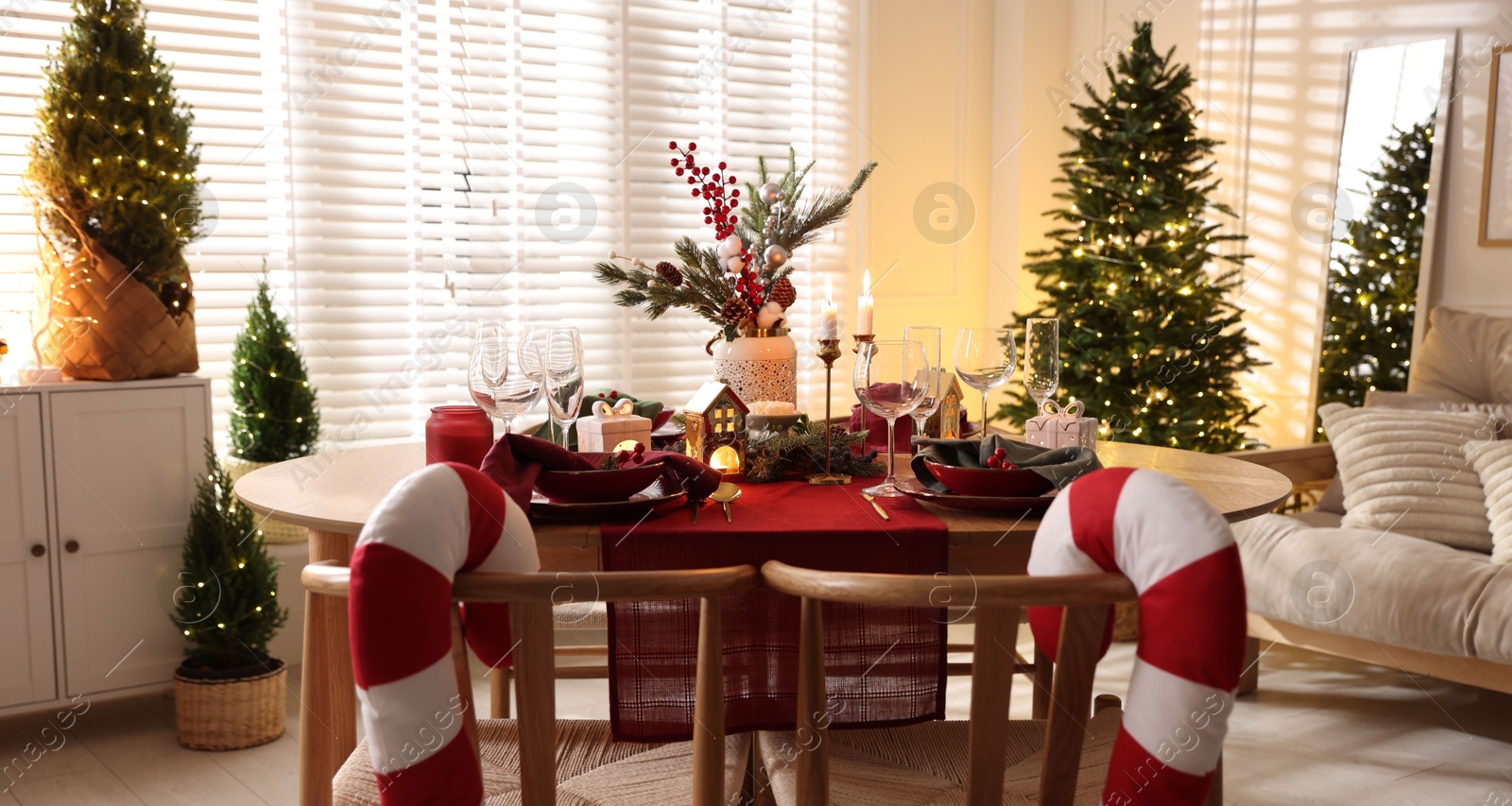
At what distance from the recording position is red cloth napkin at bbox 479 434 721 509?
1.47m

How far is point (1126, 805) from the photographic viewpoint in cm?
113

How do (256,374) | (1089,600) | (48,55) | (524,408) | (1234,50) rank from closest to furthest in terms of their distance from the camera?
(1089,600)
(524,408)
(48,55)
(256,374)
(1234,50)

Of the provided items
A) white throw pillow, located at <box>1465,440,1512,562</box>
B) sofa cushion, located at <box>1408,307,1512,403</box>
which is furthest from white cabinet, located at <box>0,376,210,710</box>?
sofa cushion, located at <box>1408,307,1512,403</box>

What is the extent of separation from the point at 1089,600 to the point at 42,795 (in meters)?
2.46

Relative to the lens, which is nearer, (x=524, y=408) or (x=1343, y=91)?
(x=524, y=408)

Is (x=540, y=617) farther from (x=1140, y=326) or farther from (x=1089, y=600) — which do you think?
(x=1140, y=326)

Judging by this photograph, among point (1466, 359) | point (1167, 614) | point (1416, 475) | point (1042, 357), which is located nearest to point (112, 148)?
point (1042, 357)

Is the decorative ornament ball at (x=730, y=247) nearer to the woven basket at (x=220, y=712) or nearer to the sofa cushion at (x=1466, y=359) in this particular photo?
the woven basket at (x=220, y=712)

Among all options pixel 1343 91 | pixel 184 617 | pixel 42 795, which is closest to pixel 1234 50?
pixel 1343 91

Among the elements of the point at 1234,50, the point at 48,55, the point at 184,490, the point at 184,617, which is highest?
the point at 1234,50

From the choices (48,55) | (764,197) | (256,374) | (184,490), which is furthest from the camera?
(256,374)

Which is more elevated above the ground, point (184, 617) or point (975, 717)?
point (975, 717)

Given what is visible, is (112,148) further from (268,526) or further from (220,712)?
(220,712)

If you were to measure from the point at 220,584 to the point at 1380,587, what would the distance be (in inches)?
109
